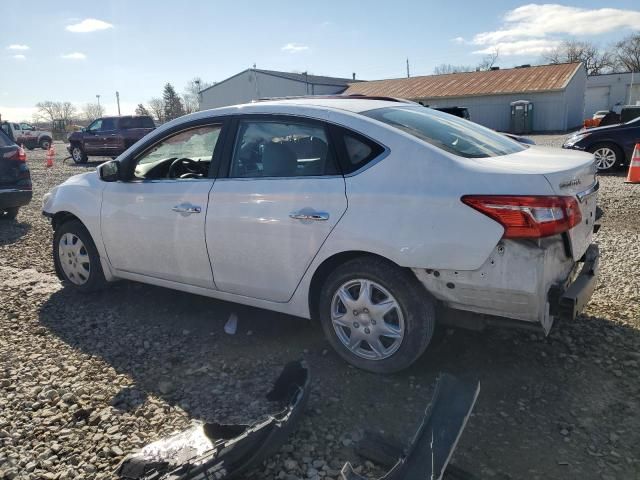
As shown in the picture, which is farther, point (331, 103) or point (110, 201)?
point (110, 201)

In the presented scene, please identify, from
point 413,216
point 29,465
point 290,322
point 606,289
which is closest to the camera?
point 29,465

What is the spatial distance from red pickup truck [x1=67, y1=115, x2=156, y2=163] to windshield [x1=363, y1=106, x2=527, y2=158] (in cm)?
1953

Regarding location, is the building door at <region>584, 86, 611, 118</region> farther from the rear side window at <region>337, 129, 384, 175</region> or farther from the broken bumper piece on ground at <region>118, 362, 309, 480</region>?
the broken bumper piece on ground at <region>118, 362, 309, 480</region>

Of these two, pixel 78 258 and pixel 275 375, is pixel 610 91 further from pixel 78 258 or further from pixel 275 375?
pixel 275 375

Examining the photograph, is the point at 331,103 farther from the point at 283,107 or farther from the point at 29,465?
the point at 29,465

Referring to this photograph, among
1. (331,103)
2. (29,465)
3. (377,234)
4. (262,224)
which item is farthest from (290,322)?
(29,465)

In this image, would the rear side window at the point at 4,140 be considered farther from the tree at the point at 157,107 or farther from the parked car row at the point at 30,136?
the tree at the point at 157,107

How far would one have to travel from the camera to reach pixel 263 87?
4584cm

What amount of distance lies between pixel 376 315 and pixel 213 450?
1.24m

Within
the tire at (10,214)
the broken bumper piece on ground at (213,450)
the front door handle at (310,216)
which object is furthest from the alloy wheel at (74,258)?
the tire at (10,214)

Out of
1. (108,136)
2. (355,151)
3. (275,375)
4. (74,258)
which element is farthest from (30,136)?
(355,151)

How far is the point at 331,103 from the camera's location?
355 centimetres

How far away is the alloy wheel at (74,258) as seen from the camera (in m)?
4.70

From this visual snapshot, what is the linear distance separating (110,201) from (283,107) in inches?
71.2
